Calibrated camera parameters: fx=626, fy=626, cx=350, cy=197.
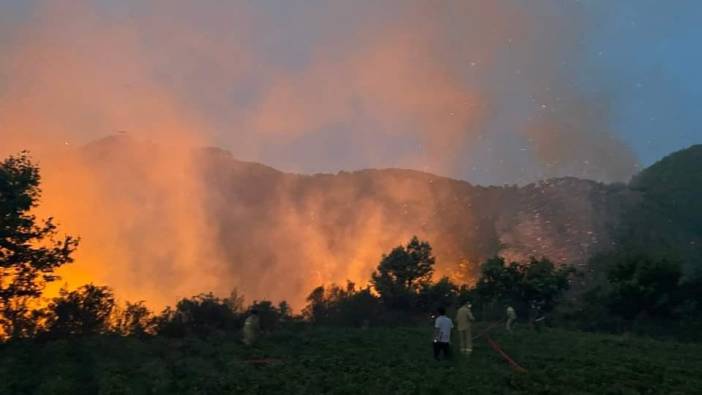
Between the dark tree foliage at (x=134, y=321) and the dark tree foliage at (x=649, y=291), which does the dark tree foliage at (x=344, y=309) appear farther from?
the dark tree foliage at (x=649, y=291)

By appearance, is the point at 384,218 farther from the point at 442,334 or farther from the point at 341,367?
the point at 341,367

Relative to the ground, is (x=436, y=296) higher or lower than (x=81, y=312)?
higher

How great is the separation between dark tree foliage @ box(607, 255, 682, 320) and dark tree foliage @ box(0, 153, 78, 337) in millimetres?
37716

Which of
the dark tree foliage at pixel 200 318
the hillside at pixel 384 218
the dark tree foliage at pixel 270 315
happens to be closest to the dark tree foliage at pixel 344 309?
the dark tree foliage at pixel 270 315

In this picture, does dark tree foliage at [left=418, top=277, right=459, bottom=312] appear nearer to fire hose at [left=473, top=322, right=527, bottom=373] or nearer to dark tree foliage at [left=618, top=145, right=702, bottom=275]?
fire hose at [left=473, top=322, right=527, bottom=373]

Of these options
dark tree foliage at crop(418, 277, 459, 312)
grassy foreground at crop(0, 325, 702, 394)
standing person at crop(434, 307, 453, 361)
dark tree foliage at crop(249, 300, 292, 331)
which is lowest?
grassy foreground at crop(0, 325, 702, 394)

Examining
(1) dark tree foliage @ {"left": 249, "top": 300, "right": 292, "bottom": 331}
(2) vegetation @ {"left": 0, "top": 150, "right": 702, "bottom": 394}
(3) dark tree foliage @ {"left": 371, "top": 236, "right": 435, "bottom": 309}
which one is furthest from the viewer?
(3) dark tree foliage @ {"left": 371, "top": 236, "right": 435, "bottom": 309}

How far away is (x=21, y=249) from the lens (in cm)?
2944

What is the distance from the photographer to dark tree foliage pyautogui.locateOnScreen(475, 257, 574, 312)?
51.1 metres

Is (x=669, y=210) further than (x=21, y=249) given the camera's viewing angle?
Yes

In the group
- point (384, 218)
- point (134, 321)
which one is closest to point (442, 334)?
point (134, 321)

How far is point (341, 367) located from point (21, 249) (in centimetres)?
1685

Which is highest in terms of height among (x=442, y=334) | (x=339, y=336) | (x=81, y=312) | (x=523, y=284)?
(x=523, y=284)

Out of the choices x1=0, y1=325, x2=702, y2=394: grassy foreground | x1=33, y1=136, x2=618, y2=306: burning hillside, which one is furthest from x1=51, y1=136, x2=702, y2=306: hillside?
x1=0, y1=325, x2=702, y2=394: grassy foreground
